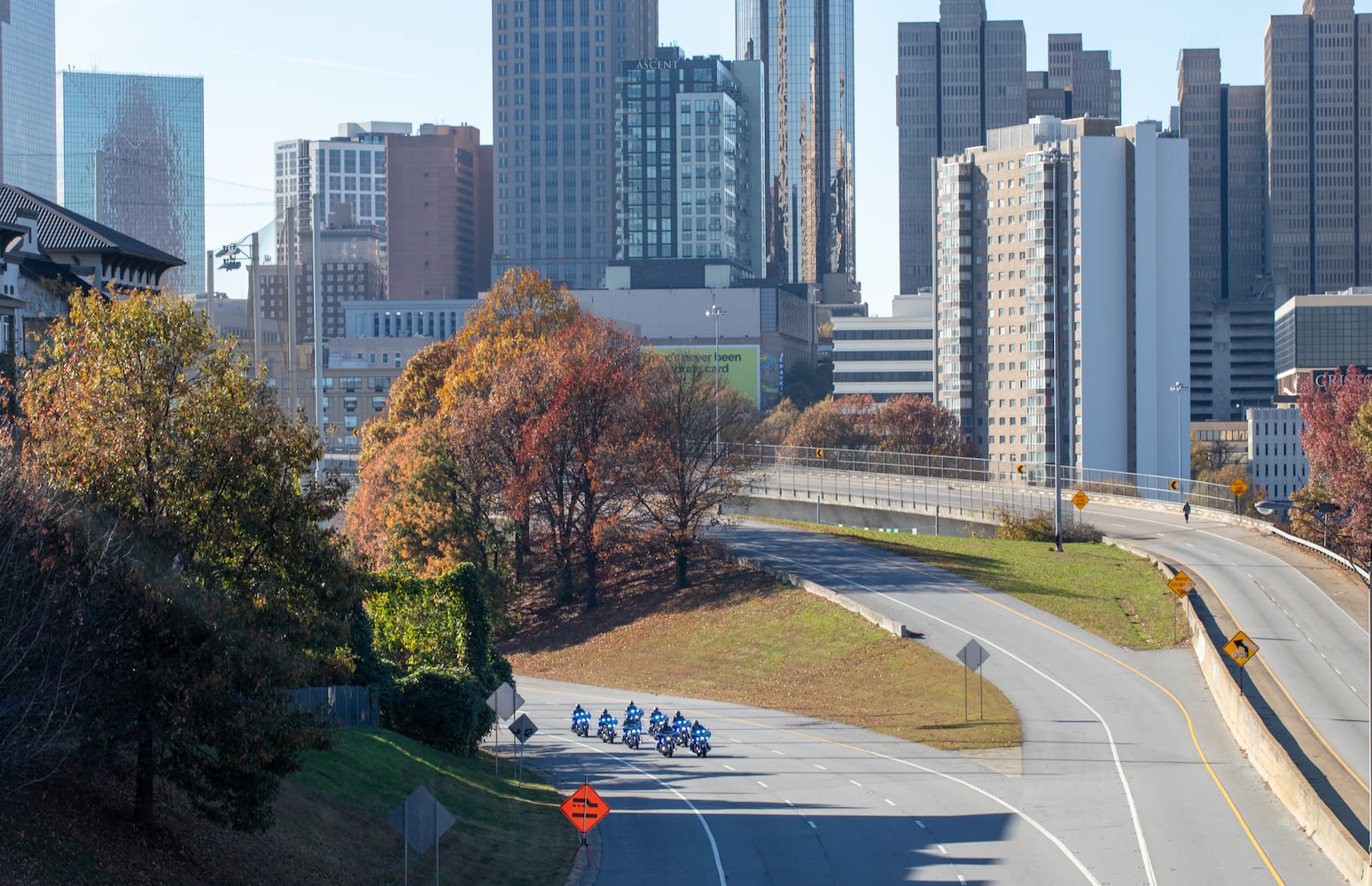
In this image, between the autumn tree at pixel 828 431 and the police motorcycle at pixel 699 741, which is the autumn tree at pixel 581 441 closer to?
the police motorcycle at pixel 699 741

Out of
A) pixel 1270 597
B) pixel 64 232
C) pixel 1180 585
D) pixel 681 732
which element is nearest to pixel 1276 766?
pixel 681 732

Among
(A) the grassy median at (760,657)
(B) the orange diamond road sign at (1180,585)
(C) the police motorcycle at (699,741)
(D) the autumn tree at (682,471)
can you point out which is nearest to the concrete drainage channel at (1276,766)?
(B) the orange diamond road sign at (1180,585)

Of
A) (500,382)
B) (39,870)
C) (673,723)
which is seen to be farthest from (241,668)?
(500,382)

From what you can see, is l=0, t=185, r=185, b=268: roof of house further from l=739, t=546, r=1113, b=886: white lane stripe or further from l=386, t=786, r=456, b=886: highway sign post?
l=386, t=786, r=456, b=886: highway sign post

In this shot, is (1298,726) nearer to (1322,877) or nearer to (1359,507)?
(1322,877)

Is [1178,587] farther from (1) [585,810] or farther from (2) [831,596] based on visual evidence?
(1) [585,810]

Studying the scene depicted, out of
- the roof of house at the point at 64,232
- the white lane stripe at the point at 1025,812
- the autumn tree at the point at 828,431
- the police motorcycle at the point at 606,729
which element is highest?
the roof of house at the point at 64,232

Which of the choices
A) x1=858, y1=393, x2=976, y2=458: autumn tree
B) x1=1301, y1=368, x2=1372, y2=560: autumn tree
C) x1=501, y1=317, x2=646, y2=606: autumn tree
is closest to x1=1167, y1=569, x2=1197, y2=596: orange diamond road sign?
x1=1301, y1=368, x2=1372, y2=560: autumn tree
